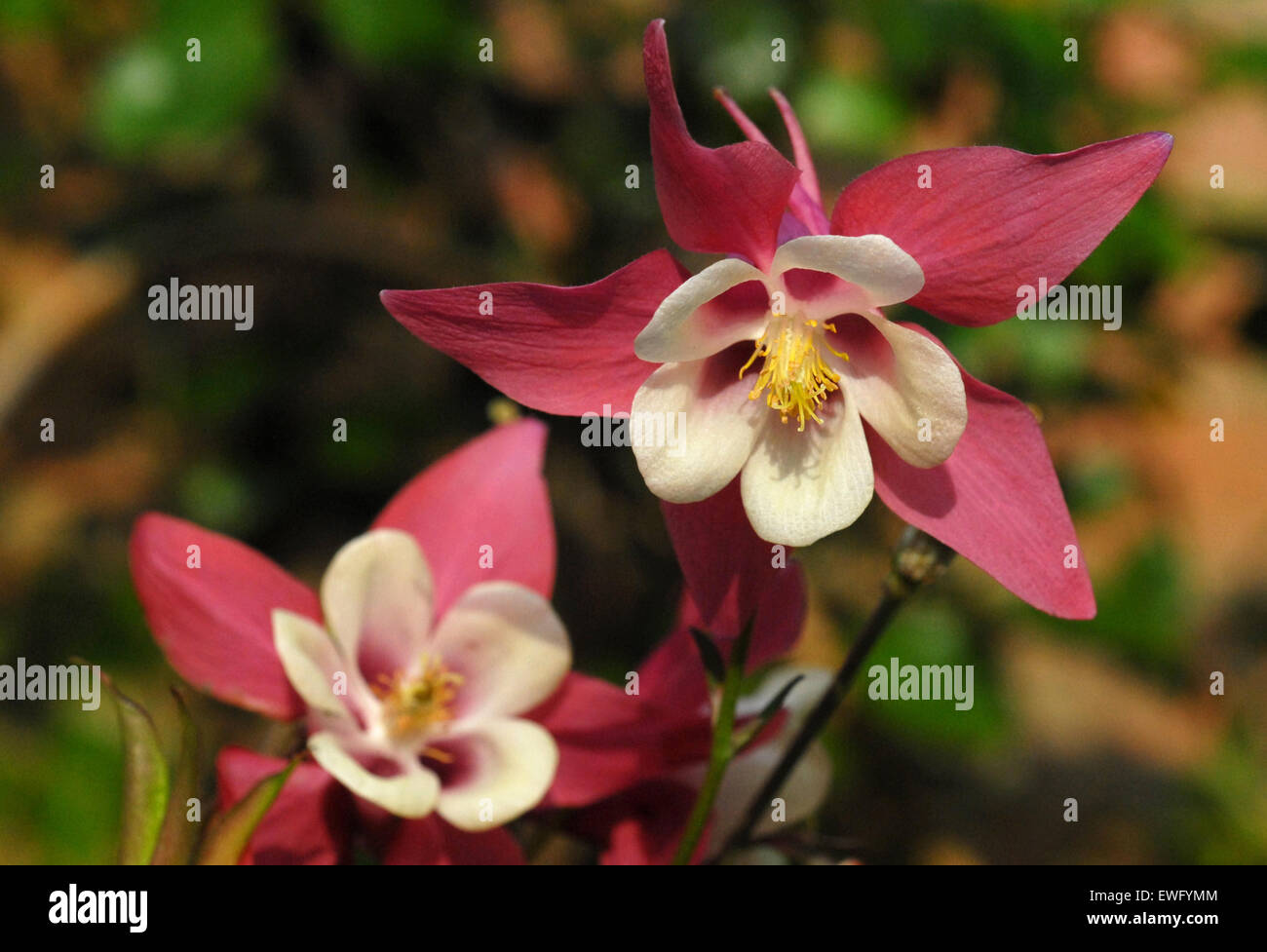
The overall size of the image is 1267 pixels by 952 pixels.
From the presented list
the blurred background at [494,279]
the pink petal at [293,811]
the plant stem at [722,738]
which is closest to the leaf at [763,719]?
the plant stem at [722,738]

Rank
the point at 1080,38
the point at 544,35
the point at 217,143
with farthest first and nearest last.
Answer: the point at 544,35 → the point at 217,143 → the point at 1080,38

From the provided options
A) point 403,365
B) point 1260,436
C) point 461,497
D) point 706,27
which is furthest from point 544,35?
point 1260,436

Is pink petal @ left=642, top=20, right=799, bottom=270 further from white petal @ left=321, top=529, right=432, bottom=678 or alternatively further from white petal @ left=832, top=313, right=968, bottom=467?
white petal @ left=321, top=529, right=432, bottom=678

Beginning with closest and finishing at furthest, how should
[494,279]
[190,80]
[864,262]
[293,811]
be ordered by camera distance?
[864,262], [293,811], [190,80], [494,279]

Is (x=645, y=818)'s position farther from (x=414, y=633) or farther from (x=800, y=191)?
(x=800, y=191)

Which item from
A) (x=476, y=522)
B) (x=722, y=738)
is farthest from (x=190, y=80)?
(x=722, y=738)
